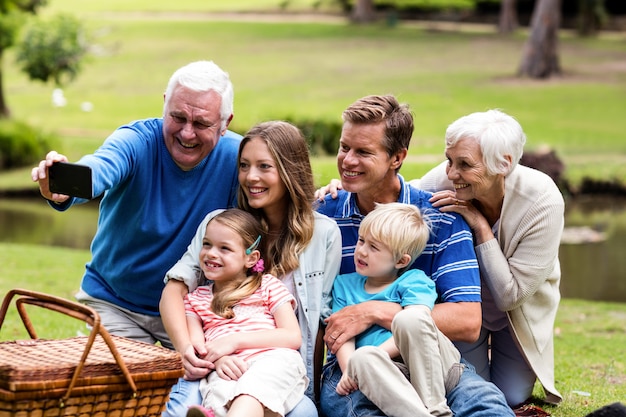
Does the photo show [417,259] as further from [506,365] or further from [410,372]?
[506,365]

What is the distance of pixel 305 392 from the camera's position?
405cm

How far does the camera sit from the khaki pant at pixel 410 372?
11.8ft

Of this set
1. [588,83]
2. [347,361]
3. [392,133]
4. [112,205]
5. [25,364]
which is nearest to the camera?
[25,364]

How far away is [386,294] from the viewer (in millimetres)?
4020

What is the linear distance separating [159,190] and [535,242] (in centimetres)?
167

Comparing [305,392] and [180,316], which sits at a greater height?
[180,316]

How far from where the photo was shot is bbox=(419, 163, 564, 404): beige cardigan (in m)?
4.24

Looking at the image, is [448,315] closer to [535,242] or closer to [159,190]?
[535,242]

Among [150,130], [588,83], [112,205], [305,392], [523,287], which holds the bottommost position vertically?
[588,83]

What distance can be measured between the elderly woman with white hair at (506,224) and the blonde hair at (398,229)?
0.71ft

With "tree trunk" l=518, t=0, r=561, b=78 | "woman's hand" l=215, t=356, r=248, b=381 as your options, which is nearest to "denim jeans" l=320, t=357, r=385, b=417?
"woman's hand" l=215, t=356, r=248, b=381

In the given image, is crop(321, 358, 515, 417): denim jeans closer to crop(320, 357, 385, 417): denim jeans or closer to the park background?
crop(320, 357, 385, 417): denim jeans

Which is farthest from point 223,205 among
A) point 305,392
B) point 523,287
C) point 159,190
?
point 523,287

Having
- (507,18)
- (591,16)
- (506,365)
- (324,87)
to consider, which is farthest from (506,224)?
(591,16)
